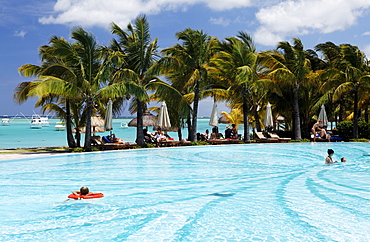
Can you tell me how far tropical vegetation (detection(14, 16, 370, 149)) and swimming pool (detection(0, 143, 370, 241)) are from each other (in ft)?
17.8

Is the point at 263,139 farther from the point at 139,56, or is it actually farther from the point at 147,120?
the point at 139,56

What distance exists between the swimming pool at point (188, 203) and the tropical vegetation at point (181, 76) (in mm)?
5426

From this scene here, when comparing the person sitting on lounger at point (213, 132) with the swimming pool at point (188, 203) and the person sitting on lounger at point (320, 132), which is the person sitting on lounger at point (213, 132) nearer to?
the person sitting on lounger at point (320, 132)

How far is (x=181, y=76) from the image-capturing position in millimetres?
20062

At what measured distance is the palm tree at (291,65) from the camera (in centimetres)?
2086

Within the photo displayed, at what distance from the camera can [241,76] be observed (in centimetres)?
1903

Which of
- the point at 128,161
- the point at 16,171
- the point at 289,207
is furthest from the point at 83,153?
the point at 289,207

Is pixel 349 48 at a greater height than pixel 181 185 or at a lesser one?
greater

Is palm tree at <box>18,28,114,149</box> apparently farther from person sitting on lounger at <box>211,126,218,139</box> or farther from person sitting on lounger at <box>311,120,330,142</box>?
person sitting on lounger at <box>311,120,330,142</box>

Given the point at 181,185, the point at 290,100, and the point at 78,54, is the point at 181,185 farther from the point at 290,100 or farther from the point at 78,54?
the point at 290,100

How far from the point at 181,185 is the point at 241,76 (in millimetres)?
12348

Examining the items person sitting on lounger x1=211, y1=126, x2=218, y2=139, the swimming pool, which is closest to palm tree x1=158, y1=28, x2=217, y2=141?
person sitting on lounger x1=211, y1=126, x2=218, y2=139

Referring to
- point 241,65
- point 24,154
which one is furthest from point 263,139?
point 24,154

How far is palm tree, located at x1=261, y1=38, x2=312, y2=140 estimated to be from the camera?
20.9m
